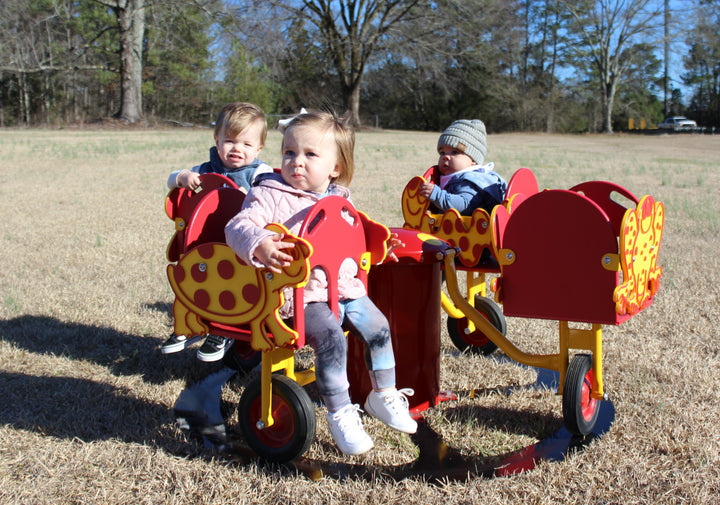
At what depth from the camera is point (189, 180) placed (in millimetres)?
3248

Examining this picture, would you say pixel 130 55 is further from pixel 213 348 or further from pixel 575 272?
pixel 575 272

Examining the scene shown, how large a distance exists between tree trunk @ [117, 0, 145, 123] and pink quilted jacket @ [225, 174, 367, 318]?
25.8 meters

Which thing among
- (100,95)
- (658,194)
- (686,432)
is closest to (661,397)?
(686,432)

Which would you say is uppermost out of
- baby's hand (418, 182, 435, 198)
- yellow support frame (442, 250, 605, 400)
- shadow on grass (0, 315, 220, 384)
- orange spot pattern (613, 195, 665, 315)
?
baby's hand (418, 182, 435, 198)

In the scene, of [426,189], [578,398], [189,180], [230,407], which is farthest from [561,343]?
[189,180]

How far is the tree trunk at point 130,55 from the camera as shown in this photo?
26156 mm

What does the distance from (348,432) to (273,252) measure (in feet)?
2.39

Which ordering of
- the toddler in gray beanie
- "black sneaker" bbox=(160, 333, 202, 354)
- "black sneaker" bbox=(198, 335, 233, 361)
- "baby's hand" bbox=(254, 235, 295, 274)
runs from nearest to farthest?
"baby's hand" bbox=(254, 235, 295, 274), "black sneaker" bbox=(198, 335, 233, 361), "black sneaker" bbox=(160, 333, 202, 354), the toddler in gray beanie

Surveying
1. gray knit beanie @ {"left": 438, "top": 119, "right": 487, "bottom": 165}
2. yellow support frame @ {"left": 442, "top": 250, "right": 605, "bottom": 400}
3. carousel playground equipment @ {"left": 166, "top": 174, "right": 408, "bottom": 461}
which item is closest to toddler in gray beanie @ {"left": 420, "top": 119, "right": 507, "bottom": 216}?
gray knit beanie @ {"left": 438, "top": 119, "right": 487, "bottom": 165}

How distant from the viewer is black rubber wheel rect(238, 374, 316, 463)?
2.41m

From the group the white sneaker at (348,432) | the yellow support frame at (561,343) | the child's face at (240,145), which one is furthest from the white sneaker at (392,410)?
the child's face at (240,145)

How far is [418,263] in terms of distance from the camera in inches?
112

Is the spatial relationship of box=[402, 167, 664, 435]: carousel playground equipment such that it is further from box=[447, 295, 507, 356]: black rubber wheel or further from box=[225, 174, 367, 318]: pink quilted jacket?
box=[447, 295, 507, 356]: black rubber wheel

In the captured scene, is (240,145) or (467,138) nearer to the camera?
(240,145)
